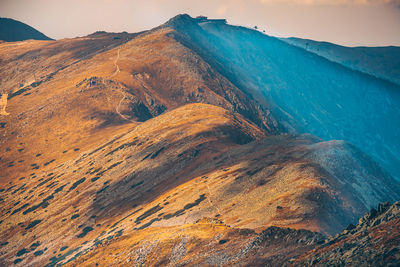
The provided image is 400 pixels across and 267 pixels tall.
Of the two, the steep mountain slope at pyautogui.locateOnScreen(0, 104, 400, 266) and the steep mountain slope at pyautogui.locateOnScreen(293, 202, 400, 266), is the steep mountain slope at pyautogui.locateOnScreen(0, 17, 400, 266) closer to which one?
the steep mountain slope at pyautogui.locateOnScreen(0, 104, 400, 266)

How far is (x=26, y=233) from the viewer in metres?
92.3

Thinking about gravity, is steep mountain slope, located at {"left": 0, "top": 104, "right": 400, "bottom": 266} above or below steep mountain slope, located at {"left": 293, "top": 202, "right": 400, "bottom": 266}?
below

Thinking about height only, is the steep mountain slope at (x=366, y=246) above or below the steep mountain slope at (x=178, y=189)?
above

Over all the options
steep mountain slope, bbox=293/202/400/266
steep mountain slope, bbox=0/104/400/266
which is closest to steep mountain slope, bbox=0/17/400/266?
steep mountain slope, bbox=0/104/400/266

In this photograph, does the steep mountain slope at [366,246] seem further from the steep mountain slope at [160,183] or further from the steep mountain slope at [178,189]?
the steep mountain slope at [178,189]

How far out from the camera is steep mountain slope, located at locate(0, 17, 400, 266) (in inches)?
2208

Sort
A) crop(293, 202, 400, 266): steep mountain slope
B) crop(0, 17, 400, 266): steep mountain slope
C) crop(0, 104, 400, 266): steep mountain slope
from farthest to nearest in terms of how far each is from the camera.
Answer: crop(0, 104, 400, 266): steep mountain slope → crop(0, 17, 400, 266): steep mountain slope → crop(293, 202, 400, 266): steep mountain slope

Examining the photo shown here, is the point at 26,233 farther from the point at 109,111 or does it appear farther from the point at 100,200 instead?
the point at 109,111

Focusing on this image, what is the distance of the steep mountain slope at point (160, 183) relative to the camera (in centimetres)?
5609

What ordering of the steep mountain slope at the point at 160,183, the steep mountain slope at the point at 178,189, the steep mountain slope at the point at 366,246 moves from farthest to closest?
the steep mountain slope at the point at 178,189 < the steep mountain slope at the point at 160,183 < the steep mountain slope at the point at 366,246

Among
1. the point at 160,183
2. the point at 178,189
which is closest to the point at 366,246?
the point at 178,189

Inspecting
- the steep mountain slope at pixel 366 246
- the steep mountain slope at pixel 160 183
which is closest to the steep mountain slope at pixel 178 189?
the steep mountain slope at pixel 160 183

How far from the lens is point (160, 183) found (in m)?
101

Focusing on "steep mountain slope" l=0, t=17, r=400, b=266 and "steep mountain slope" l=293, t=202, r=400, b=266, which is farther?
"steep mountain slope" l=0, t=17, r=400, b=266
